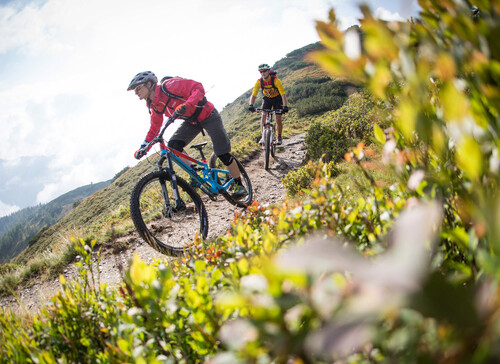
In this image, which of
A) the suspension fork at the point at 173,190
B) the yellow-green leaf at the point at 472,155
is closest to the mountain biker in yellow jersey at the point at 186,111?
the suspension fork at the point at 173,190

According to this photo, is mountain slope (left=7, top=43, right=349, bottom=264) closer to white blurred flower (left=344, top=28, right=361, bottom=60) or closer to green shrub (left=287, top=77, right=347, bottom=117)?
green shrub (left=287, top=77, right=347, bottom=117)

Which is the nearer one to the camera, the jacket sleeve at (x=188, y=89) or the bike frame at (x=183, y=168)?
the bike frame at (x=183, y=168)

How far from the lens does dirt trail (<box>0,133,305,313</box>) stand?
15.2 feet

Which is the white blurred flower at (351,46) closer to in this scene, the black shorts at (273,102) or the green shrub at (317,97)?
the black shorts at (273,102)

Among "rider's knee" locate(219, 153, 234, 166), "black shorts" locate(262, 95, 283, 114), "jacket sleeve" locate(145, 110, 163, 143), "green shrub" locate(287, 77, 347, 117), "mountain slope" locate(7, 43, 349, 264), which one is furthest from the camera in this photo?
"green shrub" locate(287, 77, 347, 117)

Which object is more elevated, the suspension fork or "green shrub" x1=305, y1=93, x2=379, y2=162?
the suspension fork

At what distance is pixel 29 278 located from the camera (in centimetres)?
567

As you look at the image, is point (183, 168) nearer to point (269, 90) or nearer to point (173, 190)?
point (173, 190)

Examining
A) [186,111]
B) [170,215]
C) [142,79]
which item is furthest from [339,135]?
[170,215]

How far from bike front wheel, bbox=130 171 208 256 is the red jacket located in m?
1.18

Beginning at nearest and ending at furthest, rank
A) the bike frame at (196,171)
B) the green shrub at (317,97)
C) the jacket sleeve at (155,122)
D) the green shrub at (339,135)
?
the bike frame at (196,171), the jacket sleeve at (155,122), the green shrub at (339,135), the green shrub at (317,97)

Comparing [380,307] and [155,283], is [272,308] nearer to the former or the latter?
[380,307]

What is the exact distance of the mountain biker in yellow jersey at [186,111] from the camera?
5.42m

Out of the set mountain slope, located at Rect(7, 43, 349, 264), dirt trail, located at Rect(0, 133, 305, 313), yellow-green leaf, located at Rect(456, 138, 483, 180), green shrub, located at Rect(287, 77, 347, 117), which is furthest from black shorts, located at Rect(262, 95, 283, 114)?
green shrub, located at Rect(287, 77, 347, 117)
